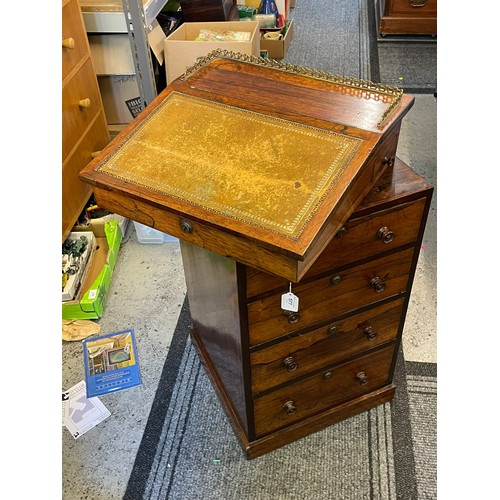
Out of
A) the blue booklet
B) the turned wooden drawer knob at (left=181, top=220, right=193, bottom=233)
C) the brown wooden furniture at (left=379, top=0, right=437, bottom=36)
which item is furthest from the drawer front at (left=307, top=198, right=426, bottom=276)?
the brown wooden furniture at (left=379, top=0, right=437, bottom=36)

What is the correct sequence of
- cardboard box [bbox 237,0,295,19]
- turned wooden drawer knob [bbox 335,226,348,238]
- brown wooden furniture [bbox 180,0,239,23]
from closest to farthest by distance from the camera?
turned wooden drawer knob [bbox 335,226,348,238] → brown wooden furniture [bbox 180,0,239,23] → cardboard box [bbox 237,0,295,19]

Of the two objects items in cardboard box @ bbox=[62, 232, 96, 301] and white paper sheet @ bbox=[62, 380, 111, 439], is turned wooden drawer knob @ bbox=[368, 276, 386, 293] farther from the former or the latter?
items in cardboard box @ bbox=[62, 232, 96, 301]

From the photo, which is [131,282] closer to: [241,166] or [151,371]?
[151,371]

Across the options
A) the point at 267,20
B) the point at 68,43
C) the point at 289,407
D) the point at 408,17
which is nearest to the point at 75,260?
the point at 68,43

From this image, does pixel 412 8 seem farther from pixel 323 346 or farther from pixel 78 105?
pixel 323 346

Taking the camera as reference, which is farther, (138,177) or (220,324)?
(220,324)

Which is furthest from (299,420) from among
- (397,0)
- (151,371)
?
(397,0)

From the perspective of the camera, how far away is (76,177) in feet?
6.82

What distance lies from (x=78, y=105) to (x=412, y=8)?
102 inches

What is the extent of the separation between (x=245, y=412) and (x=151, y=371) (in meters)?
0.48

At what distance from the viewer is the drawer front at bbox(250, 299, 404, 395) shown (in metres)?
1.29

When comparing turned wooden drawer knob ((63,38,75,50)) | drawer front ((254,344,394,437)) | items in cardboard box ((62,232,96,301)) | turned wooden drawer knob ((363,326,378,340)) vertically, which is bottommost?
drawer front ((254,344,394,437))

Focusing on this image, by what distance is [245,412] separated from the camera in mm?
1400

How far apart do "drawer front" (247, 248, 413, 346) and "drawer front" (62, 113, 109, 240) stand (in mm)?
1126
